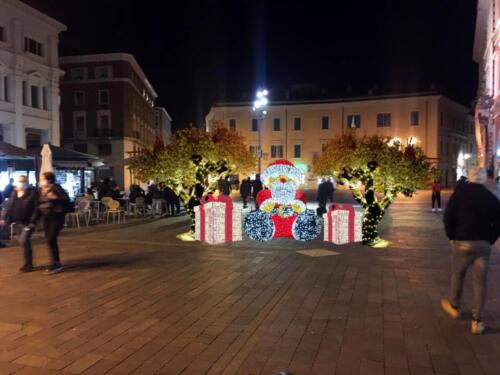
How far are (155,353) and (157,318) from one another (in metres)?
1.04

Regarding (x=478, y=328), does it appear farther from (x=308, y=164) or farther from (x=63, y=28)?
(x=308, y=164)

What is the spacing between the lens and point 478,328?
15.9 feet

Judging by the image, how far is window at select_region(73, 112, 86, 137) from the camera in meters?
52.3

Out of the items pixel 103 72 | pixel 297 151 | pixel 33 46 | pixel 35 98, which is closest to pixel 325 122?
pixel 297 151

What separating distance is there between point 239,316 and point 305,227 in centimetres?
585

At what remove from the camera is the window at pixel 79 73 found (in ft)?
169

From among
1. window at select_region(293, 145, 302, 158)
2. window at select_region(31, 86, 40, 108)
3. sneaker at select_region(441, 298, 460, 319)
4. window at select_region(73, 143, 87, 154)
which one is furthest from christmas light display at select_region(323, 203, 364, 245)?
window at select_region(293, 145, 302, 158)

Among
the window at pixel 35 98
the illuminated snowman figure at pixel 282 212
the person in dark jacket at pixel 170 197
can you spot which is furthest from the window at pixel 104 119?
the illuminated snowman figure at pixel 282 212

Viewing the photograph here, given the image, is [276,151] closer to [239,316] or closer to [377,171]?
[377,171]

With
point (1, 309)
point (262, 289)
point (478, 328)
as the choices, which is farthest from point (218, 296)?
point (478, 328)

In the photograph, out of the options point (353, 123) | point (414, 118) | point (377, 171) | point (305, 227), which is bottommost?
point (305, 227)

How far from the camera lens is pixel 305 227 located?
11234 millimetres

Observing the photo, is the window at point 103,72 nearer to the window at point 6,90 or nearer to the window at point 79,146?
the window at point 79,146

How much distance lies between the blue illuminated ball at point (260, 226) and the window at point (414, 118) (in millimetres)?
46740
